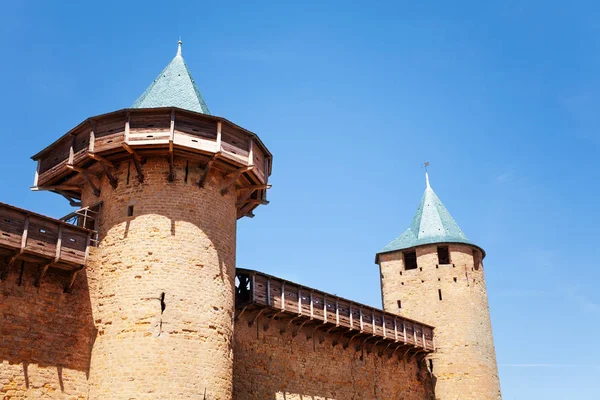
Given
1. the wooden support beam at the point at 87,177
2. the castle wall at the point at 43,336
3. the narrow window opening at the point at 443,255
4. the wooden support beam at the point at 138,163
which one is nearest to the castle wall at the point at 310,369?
the castle wall at the point at 43,336

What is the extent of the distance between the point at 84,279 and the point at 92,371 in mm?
2335

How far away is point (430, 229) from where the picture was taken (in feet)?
97.1

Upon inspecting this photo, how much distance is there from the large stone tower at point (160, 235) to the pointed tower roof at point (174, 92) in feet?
0.23

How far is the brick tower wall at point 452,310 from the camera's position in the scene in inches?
1039

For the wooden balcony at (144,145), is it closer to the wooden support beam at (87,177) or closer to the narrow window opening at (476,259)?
the wooden support beam at (87,177)

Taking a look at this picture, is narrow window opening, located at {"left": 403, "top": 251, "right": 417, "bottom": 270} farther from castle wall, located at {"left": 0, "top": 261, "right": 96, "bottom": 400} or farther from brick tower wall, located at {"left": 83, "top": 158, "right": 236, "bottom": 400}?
castle wall, located at {"left": 0, "top": 261, "right": 96, "bottom": 400}

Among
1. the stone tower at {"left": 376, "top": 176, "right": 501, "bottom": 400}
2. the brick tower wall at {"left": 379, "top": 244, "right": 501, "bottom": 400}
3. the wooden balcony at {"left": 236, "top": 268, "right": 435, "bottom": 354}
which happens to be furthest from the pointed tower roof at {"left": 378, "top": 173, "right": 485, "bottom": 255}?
the wooden balcony at {"left": 236, "top": 268, "right": 435, "bottom": 354}

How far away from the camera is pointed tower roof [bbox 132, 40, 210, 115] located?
18.2 m

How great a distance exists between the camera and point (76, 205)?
1881cm

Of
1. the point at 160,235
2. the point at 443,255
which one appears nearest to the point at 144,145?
the point at 160,235

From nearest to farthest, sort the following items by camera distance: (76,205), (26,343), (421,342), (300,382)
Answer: (26,343) < (76,205) < (300,382) < (421,342)

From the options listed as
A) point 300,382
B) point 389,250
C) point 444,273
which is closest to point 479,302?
point 444,273

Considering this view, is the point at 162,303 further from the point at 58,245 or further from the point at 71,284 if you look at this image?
the point at 58,245

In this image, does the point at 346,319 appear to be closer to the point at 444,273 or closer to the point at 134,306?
the point at 444,273
